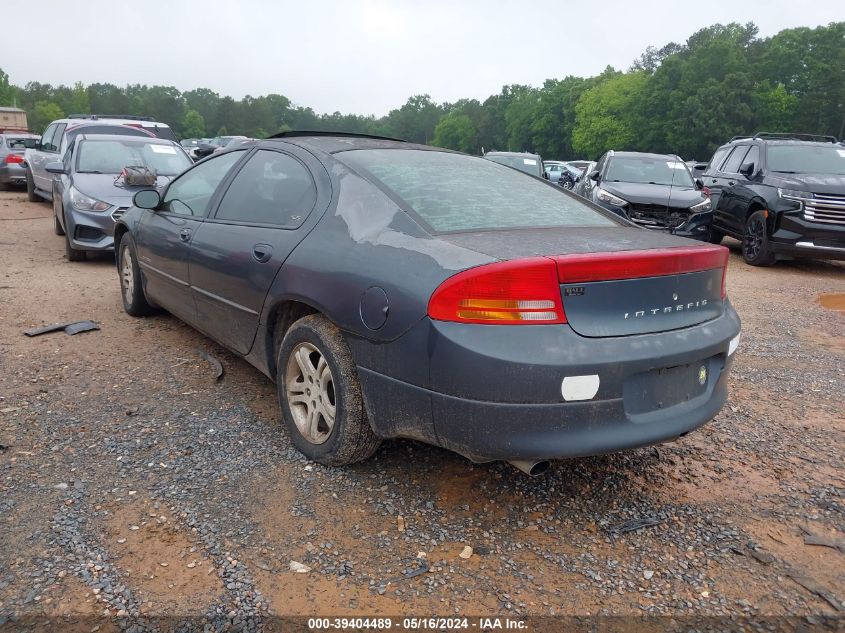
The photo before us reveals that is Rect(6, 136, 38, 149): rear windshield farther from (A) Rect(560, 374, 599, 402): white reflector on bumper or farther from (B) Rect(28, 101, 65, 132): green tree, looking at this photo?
(B) Rect(28, 101, 65, 132): green tree

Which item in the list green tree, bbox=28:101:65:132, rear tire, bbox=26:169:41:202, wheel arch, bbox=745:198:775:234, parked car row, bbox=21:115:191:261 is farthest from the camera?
green tree, bbox=28:101:65:132

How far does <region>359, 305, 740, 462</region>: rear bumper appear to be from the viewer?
2359mm

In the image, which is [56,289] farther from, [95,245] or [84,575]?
[84,575]

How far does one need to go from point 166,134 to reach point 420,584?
1408cm

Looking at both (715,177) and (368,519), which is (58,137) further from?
(368,519)

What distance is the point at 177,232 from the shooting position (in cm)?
432

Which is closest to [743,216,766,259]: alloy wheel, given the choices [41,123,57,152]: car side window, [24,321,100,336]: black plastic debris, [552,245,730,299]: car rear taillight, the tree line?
[552,245,730,299]: car rear taillight

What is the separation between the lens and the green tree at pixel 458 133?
4500 inches

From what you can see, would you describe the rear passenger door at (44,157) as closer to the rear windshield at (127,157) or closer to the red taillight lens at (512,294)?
the rear windshield at (127,157)

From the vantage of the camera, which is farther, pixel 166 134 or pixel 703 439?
pixel 166 134

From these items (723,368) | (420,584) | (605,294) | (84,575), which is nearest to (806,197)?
(723,368)

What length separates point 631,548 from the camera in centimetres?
259

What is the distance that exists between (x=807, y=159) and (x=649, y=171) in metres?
2.24

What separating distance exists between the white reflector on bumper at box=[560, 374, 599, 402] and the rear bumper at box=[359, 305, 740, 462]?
2cm
